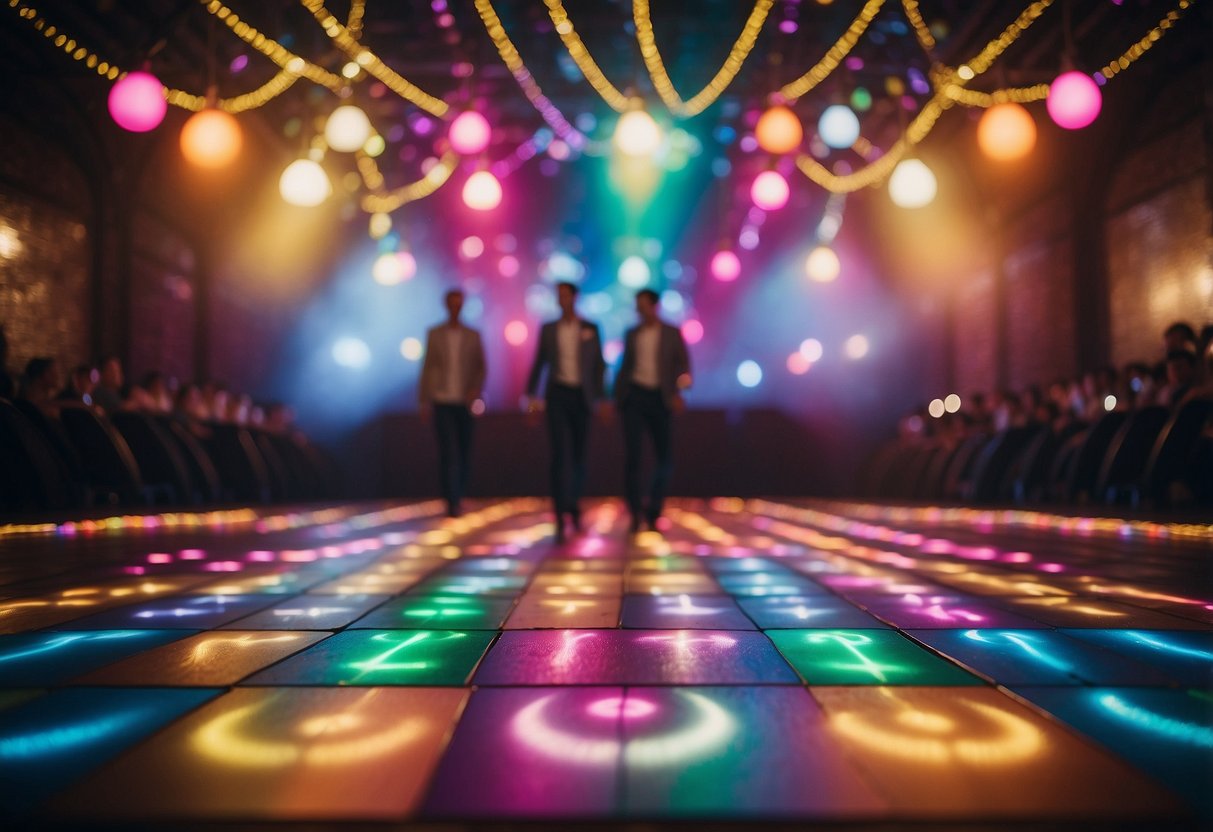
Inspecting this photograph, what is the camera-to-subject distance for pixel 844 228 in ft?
50.9

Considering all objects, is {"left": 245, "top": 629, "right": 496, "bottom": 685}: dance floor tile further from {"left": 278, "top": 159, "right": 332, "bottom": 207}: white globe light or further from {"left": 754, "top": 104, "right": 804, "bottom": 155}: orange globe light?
{"left": 754, "top": 104, "right": 804, "bottom": 155}: orange globe light

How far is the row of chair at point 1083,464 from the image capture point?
21.1 feet

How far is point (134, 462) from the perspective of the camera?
712 centimetres

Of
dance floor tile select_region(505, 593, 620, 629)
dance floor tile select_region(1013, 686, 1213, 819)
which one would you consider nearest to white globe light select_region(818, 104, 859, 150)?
dance floor tile select_region(505, 593, 620, 629)

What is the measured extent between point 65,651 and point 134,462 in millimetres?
6026

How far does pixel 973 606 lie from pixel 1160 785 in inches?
56.6

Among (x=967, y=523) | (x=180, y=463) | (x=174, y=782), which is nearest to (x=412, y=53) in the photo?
(x=180, y=463)

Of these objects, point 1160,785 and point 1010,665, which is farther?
point 1010,665

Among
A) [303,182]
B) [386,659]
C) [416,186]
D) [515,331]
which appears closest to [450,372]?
[303,182]

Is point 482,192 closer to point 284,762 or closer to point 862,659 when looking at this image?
point 862,659

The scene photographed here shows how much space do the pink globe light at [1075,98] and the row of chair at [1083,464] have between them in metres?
2.49

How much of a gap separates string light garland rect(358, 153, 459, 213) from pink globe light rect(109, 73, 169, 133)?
7407 mm

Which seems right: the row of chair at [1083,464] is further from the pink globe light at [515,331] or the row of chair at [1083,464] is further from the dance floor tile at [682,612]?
the pink globe light at [515,331]

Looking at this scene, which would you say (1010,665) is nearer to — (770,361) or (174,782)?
(174,782)
